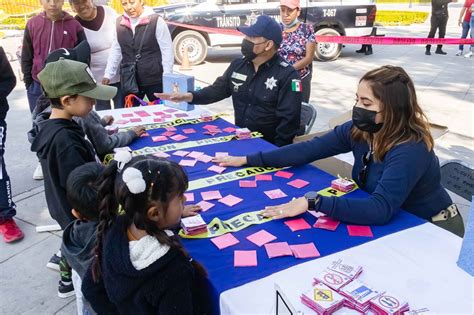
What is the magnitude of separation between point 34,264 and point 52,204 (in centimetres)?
98

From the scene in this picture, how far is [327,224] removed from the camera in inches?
75.7

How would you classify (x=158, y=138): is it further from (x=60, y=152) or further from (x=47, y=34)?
(x=47, y=34)

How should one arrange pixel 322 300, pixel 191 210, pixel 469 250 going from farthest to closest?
pixel 191 210 < pixel 469 250 < pixel 322 300

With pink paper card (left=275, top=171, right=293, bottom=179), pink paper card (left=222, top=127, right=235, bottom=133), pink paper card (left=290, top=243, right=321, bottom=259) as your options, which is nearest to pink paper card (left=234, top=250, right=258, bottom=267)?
pink paper card (left=290, top=243, right=321, bottom=259)

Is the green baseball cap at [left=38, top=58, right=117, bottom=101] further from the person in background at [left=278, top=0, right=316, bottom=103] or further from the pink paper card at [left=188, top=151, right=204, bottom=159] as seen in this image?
the person in background at [left=278, top=0, right=316, bottom=103]

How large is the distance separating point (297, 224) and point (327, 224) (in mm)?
136

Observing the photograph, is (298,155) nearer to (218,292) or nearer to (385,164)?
(385,164)

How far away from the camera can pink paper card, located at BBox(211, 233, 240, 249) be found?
1781mm

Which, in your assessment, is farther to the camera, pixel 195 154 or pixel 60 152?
pixel 195 154

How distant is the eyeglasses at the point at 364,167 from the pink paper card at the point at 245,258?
86 centimetres

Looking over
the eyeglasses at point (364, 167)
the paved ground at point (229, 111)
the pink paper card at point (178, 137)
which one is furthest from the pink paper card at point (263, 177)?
the paved ground at point (229, 111)

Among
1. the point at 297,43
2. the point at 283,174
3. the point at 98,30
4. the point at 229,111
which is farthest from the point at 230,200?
the point at 229,111

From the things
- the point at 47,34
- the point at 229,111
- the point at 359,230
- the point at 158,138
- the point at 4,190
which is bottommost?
the point at 229,111

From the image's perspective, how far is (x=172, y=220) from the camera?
152cm
